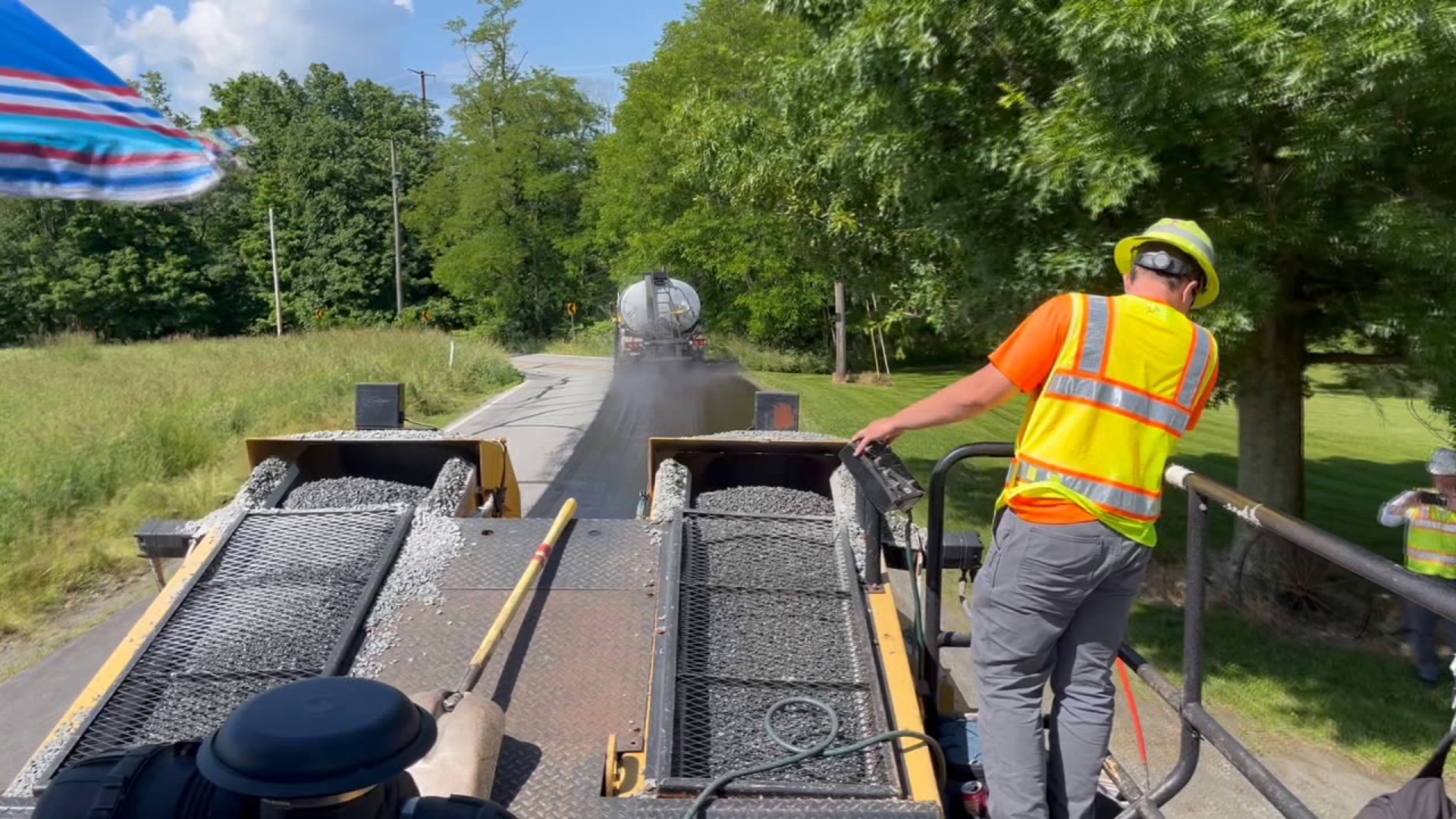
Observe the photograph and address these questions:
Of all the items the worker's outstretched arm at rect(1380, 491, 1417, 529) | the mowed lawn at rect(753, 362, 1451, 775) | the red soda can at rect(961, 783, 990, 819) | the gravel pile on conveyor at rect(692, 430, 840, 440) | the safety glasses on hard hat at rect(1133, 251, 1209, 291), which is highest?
the safety glasses on hard hat at rect(1133, 251, 1209, 291)

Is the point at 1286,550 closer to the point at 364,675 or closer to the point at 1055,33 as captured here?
the point at 1055,33

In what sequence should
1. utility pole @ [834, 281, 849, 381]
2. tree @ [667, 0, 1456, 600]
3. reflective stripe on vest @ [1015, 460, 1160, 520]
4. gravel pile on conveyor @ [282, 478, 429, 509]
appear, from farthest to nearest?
utility pole @ [834, 281, 849, 381]
gravel pile on conveyor @ [282, 478, 429, 509]
tree @ [667, 0, 1456, 600]
reflective stripe on vest @ [1015, 460, 1160, 520]

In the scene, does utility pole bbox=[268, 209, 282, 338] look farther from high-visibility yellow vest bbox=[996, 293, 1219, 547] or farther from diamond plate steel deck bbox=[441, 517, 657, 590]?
high-visibility yellow vest bbox=[996, 293, 1219, 547]

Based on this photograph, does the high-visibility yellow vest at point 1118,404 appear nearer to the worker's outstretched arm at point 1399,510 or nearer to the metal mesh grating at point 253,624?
the metal mesh grating at point 253,624

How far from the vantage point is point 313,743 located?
49.9 inches

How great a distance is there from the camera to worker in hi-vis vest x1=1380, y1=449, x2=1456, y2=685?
22.4 ft

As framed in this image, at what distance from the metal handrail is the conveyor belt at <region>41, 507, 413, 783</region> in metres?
1.92

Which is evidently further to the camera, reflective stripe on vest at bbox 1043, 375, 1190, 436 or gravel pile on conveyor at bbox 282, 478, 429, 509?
gravel pile on conveyor at bbox 282, 478, 429, 509

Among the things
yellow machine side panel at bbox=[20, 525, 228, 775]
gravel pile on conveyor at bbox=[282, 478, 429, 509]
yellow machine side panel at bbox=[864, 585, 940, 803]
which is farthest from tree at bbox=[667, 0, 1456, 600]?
yellow machine side panel at bbox=[20, 525, 228, 775]

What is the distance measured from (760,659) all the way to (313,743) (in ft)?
7.83

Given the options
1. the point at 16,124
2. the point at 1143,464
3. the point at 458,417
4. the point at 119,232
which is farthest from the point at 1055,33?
the point at 119,232

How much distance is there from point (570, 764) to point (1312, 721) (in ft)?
17.0

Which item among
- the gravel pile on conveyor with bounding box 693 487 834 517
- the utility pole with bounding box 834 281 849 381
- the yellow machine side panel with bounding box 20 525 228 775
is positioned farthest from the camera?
the utility pole with bounding box 834 281 849 381

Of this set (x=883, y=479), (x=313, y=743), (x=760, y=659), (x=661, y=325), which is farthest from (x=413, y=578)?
(x=661, y=325)
